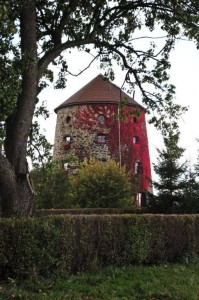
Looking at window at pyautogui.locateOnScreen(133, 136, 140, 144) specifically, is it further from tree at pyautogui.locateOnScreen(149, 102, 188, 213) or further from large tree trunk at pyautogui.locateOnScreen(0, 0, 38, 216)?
large tree trunk at pyautogui.locateOnScreen(0, 0, 38, 216)

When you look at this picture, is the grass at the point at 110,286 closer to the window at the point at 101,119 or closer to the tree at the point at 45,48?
the tree at the point at 45,48

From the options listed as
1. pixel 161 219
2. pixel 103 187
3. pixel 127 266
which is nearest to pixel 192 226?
pixel 161 219

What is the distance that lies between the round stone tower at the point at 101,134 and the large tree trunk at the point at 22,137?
35536 mm

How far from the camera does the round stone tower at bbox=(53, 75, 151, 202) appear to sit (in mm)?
47344

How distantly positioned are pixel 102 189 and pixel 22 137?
26.6 m

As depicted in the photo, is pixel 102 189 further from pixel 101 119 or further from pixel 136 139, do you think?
pixel 136 139

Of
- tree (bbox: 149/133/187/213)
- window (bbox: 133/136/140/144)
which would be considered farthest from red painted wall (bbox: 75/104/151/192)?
tree (bbox: 149/133/187/213)

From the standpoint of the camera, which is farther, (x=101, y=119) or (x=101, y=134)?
(x=101, y=119)

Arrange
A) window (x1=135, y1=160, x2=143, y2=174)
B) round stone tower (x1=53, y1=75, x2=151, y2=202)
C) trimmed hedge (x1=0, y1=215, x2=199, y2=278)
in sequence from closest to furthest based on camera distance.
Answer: trimmed hedge (x1=0, y1=215, x2=199, y2=278) → round stone tower (x1=53, y1=75, x2=151, y2=202) → window (x1=135, y1=160, x2=143, y2=174)

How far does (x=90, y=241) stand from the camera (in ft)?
35.3

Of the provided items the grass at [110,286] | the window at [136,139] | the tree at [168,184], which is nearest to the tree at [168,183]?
the tree at [168,184]

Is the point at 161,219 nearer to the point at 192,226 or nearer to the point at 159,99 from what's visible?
the point at 192,226

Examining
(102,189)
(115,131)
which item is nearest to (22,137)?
(102,189)

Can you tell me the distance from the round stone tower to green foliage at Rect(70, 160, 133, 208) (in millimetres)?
8483
